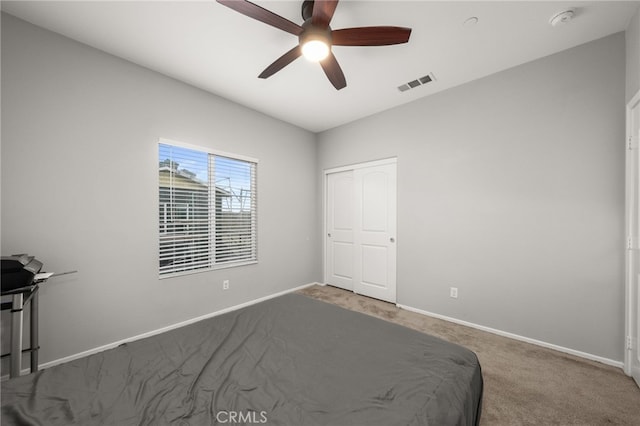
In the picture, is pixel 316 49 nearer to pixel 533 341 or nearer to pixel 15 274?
pixel 15 274

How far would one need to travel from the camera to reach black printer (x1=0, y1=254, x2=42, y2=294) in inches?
59.3

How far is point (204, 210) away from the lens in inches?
121

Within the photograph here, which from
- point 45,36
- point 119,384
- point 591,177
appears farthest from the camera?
point 591,177

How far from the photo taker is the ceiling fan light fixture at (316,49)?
166 cm

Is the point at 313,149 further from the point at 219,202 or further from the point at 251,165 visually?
the point at 219,202

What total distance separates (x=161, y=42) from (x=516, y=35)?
3.15m

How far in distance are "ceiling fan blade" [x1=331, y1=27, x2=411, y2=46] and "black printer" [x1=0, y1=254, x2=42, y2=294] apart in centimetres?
259

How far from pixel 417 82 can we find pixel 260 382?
10.6 ft

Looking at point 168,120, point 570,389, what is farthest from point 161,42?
point 570,389

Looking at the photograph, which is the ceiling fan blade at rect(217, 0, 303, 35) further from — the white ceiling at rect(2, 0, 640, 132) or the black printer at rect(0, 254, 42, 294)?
the black printer at rect(0, 254, 42, 294)

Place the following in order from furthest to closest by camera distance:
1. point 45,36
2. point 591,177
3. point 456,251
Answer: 1. point 456,251
2. point 591,177
3. point 45,36

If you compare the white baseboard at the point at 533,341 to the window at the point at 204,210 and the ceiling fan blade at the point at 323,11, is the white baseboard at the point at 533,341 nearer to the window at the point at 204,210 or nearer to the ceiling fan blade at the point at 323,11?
the window at the point at 204,210

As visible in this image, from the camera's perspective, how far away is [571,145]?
2.27 meters

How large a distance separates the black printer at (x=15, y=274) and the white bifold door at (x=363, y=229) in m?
3.49
